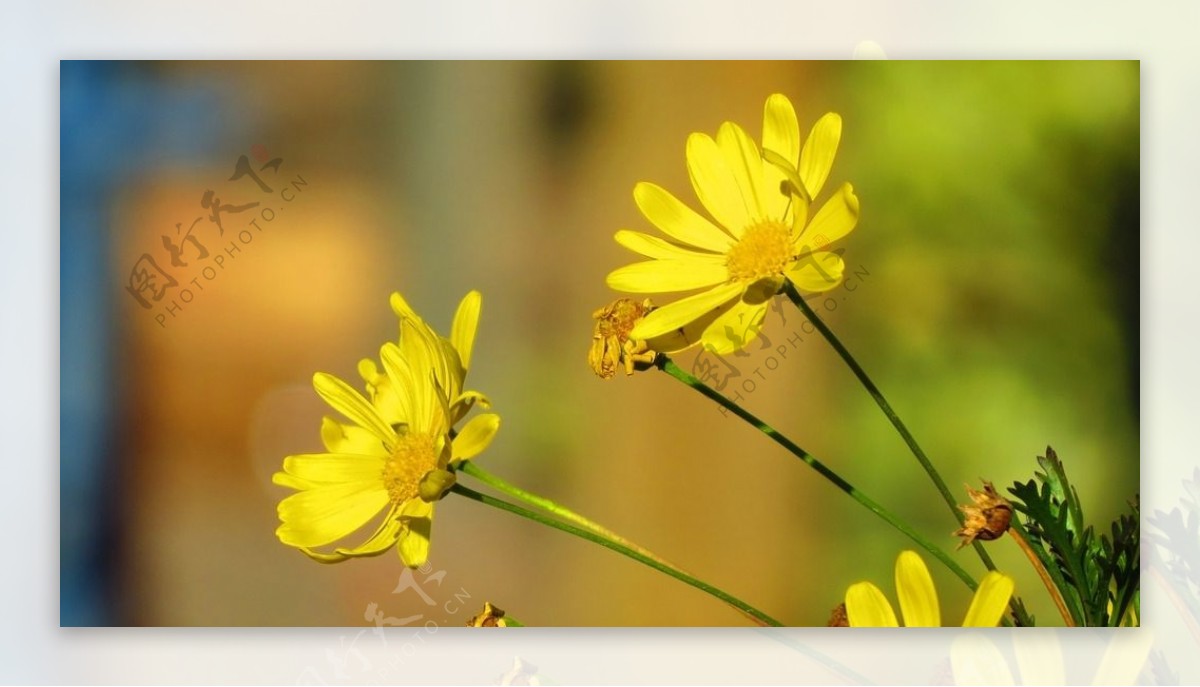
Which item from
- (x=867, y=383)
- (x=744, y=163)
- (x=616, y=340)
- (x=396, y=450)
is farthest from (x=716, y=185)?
(x=396, y=450)

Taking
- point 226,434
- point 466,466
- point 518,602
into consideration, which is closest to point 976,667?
point 518,602

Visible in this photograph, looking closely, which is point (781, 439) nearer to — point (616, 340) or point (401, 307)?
point (616, 340)

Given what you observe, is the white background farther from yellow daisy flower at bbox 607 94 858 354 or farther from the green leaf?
yellow daisy flower at bbox 607 94 858 354

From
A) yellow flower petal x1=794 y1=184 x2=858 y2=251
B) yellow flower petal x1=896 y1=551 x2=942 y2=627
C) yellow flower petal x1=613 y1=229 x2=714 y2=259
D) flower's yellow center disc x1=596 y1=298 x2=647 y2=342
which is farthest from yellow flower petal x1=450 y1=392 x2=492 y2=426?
yellow flower petal x1=896 y1=551 x2=942 y2=627

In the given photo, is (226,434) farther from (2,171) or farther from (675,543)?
(675,543)

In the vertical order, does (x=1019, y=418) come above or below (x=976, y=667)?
above
